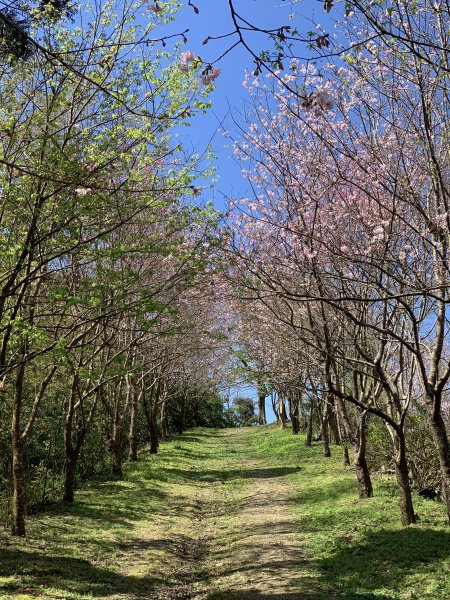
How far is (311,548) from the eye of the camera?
8891 mm

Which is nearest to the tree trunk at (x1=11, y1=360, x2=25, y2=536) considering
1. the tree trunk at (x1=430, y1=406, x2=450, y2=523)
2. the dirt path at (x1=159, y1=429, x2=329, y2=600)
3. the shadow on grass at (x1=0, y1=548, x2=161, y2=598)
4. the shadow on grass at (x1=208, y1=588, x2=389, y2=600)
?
the shadow on grass at (x1=0, y1=548, x2=161, y2=598)

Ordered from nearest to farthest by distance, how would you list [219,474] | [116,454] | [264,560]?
[264,560] < [116,454] < [219,474]

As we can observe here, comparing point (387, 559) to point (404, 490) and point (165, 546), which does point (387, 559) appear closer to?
point (404, 490)

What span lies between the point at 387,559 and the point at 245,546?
2549 millimetres

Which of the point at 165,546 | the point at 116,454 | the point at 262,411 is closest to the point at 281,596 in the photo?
the point at 165,546

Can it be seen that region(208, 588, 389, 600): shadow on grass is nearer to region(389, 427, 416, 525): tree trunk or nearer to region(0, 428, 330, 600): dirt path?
region(0, 428, 330, 600): dirt path

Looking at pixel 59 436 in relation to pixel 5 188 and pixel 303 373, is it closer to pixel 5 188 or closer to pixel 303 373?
pixel 303 373

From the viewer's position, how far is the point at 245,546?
9297 mm

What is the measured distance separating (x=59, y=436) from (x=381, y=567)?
11120 mm

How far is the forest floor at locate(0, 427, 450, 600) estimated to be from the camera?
6938 millimetres

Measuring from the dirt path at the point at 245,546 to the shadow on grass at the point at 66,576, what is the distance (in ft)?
1.57

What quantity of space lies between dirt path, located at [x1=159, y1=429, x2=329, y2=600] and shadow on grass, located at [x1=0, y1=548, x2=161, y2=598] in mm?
478

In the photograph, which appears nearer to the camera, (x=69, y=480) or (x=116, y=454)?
(x=69, y=480)

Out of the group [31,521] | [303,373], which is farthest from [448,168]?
[31,521]
